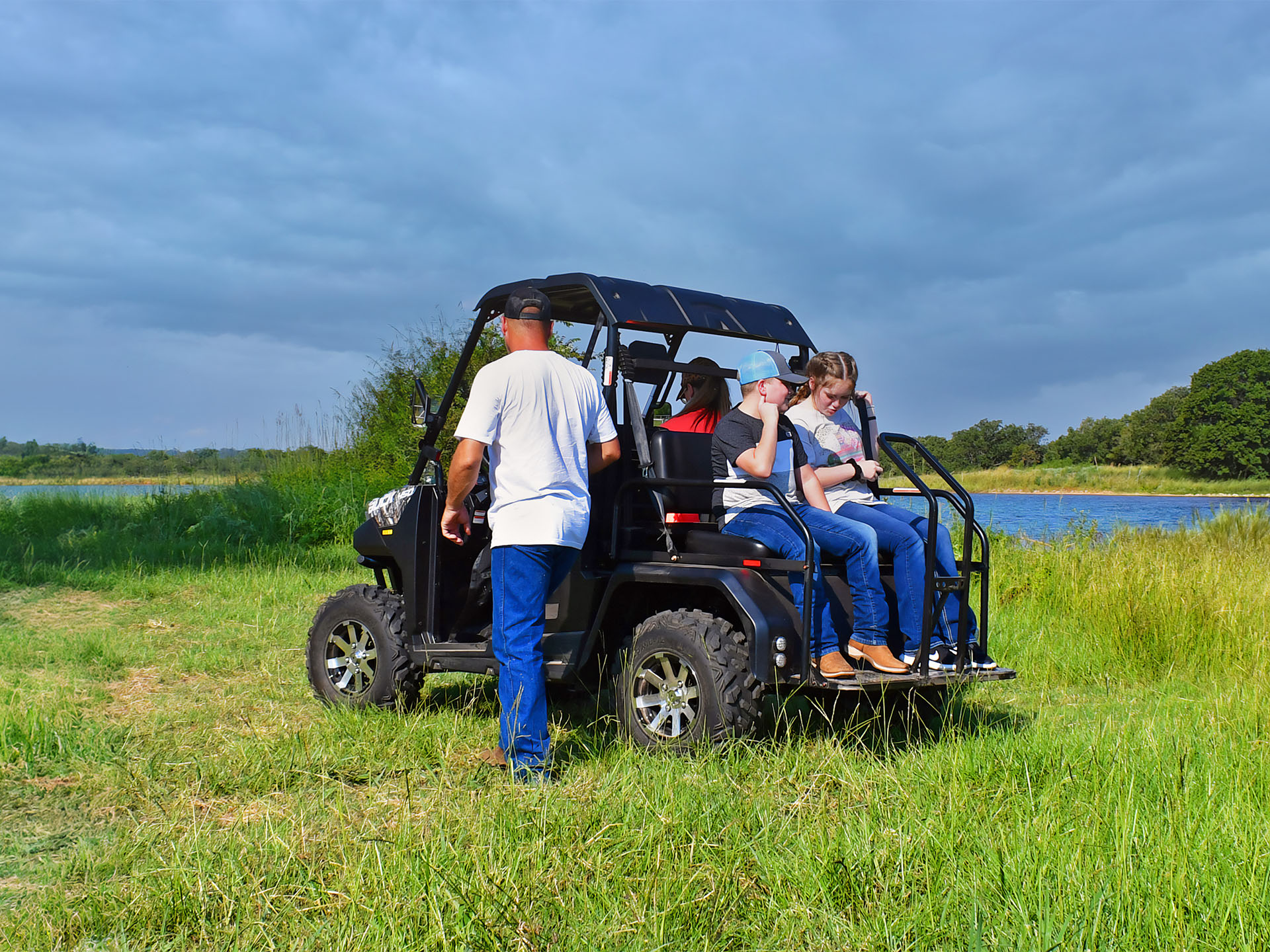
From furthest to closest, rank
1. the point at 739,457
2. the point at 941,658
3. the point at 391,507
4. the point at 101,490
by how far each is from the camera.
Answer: the point at 101,490 → the point at 391,507 → the point at 739,457 → the point at 941,658

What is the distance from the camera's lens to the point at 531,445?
421cm

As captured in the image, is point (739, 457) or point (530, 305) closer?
point (530, 305)

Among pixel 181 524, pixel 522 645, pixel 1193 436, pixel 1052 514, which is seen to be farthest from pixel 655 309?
pixel 1193 436

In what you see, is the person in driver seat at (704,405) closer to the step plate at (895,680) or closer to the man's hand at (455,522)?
the man's hand at (455,522)

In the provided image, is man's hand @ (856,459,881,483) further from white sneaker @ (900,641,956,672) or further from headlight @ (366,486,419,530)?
headlight @ (366,486,419,530)

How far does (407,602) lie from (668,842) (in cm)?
263

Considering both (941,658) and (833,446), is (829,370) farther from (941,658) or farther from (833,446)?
(941,658)

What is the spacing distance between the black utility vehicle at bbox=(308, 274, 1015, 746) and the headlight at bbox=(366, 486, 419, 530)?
0.04ft

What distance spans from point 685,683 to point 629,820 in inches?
45.3

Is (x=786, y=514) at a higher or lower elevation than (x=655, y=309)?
lower

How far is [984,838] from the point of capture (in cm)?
310

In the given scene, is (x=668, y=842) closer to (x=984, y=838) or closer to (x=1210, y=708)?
(x=984, y=838)

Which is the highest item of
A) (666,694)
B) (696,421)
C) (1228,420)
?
(1228,420)

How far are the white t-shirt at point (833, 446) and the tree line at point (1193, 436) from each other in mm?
44811
